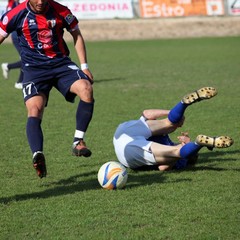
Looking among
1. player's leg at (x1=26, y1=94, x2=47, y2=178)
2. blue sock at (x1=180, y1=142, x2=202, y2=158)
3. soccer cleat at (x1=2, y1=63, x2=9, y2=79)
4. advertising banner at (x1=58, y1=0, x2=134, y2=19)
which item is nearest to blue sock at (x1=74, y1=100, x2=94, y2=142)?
player's leg at (x1=26, y1=94, x2=47, y2=178)

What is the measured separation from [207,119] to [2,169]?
4.27 metres

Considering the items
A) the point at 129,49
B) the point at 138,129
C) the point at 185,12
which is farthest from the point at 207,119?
the point at 185,12

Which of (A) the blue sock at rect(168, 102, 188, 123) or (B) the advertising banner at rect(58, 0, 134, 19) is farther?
(B) the advertising banner at rect(58, 0, 134, 19)

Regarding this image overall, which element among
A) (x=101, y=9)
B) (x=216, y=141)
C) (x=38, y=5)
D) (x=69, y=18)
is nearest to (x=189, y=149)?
(x=216, y=141)

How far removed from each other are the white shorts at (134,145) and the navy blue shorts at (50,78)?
2.41ft

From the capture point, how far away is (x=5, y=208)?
5.73 meters

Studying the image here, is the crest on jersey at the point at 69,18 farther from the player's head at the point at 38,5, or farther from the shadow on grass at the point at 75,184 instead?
the shadow on grass at the point at 75,184

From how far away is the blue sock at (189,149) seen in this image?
6715mm

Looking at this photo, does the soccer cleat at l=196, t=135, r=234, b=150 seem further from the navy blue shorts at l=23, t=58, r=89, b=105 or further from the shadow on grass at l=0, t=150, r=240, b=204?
the navy blue shorts at l=23, t=58, r=89, b=105

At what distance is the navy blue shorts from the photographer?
6.95 metres

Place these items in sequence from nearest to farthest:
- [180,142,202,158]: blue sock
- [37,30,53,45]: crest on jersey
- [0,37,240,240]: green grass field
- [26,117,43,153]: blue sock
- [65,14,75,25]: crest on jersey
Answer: [0,37,240,240]: green grass field < [26,117,43,153]: blue sock < [180,142,202,158]: blue sock < [37,30,53,45]: crest on jersey < [65,14,75,25]: crest on jersey

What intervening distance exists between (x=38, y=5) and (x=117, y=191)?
210cm

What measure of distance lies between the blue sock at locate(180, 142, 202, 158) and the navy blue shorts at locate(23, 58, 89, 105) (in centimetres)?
127

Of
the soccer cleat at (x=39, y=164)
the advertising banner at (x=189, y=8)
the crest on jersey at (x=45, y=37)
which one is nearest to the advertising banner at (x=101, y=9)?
the advertising banner at (x=189, y=8)
